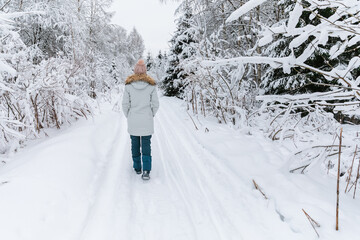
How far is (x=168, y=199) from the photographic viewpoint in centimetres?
287

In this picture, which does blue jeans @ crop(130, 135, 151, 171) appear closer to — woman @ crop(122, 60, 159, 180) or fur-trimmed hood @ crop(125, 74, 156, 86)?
woman @ crop(122, 60, 159, 180)

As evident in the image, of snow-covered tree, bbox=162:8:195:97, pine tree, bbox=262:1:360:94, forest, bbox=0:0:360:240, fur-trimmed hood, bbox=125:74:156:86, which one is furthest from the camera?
snow-covered tree, bbox=162:8:195:97

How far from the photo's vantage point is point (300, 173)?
3166 millimetres

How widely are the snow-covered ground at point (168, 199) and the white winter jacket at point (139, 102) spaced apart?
78cm

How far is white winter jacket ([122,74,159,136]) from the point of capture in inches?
139

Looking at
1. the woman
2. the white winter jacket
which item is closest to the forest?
the woman

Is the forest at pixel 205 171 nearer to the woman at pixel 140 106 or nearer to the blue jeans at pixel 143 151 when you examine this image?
the blue jeans at pixel 143 151

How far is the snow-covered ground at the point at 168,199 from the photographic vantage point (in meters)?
2.14

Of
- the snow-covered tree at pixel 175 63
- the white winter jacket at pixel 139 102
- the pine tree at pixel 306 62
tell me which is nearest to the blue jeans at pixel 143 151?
the white winter jacket at pixel 139 102

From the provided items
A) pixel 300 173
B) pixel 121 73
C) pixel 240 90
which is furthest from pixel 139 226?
pixel 121 73

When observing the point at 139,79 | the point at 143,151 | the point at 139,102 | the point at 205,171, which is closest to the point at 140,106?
the point at 139,102

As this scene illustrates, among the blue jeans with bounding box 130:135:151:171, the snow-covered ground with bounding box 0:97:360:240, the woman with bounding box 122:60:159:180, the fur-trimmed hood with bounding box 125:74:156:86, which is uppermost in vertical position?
the fur-trimmed hood with bounding box 125:74:156:86

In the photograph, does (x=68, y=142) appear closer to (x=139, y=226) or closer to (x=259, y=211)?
(x=139, y=226)

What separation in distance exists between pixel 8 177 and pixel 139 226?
180 cm
